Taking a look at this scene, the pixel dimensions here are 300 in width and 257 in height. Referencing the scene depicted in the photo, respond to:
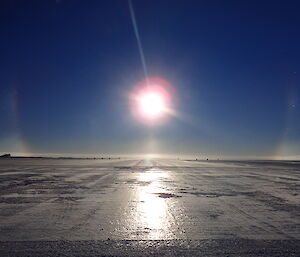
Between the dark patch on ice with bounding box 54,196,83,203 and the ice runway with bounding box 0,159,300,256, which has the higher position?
the dark patch on ice with bounding box 54,196,83,203

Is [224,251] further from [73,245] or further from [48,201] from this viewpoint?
[48,201]

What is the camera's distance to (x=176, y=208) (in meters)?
9.84

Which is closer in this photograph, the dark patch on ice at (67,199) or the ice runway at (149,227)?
the ice runway at (149,227)

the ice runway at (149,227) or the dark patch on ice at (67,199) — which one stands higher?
the dark patch on ice at (67,199)

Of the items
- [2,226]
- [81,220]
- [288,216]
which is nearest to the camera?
[2,226]

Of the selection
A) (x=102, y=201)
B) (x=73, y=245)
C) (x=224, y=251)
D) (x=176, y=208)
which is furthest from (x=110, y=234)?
(x=102, y=201)

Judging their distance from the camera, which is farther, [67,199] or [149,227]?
[67,199]

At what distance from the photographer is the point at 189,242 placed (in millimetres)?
5859

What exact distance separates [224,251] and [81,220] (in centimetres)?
413

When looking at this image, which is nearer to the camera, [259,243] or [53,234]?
[259,243]

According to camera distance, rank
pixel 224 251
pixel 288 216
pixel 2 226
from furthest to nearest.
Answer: pixel 288 216 < pixel 2 226 < pixel 224 251

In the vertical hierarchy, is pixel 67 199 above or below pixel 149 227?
above

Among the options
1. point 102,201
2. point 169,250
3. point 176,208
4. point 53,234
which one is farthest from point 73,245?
point 102,201

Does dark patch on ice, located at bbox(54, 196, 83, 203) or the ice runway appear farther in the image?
dark patch on ice, located at bbox(54, 196, 83, 203)
